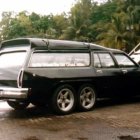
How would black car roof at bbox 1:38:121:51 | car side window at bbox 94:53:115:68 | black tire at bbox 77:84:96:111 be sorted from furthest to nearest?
car side window at bbox 94:53:115:68 → black tire at bbox 77:84:96:111 → black car roof at bbox 1:38:121:51

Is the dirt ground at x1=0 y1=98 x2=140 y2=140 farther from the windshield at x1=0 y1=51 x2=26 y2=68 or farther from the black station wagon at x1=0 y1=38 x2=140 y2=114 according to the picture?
the windshield at x1=0 y1=51 x2=26 y2=68

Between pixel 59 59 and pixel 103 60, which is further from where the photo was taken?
pixel 103 60

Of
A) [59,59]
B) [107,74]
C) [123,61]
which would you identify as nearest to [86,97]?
[107,74]

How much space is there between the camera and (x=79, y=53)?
9.44 meters

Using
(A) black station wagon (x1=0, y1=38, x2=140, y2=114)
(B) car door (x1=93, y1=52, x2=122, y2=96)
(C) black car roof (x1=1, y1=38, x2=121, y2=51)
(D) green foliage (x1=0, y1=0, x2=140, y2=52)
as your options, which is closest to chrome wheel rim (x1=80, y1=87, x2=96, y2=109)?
(A) black station wagon (x1=0, y1=38, x2=140, y2=114)

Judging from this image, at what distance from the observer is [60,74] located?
868 centimetres

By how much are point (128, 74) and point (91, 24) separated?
4624 cm

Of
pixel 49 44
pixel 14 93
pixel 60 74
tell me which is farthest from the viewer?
pixel 49 44

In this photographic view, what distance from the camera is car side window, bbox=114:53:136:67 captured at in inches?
401

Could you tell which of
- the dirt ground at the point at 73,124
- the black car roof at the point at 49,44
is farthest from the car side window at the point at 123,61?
the dirt ground at the point at 73,124

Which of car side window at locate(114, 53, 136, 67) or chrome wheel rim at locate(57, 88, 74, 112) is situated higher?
car side window at locate(114, 53, 136, 67)

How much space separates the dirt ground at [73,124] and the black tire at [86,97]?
17 cm

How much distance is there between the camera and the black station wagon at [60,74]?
8.23 m

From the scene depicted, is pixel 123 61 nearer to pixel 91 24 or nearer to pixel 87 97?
pixel 87 97
